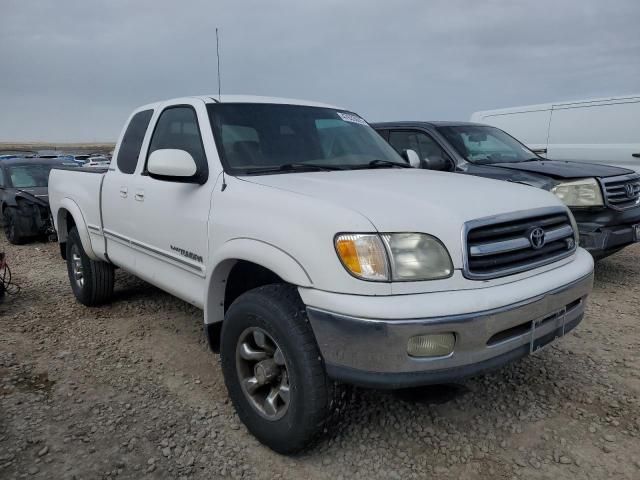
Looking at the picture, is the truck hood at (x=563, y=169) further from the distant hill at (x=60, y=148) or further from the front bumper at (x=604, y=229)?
the distant hill at (x=60, y=148)

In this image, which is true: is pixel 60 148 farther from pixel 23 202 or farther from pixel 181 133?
pixel 181 133

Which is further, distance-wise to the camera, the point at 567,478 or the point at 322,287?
the point at 567,478

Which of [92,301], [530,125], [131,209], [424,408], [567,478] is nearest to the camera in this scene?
[567,478]

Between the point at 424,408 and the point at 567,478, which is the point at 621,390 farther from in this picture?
the point at 424,408

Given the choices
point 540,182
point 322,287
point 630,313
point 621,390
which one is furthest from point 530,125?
point 322,287

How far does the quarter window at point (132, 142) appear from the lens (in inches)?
156

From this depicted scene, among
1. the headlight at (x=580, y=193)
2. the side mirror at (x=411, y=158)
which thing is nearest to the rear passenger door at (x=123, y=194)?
the side mirror at (x=411, y=158)

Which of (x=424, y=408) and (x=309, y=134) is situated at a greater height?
(x=309, y=134)

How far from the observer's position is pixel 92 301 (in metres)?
4.92

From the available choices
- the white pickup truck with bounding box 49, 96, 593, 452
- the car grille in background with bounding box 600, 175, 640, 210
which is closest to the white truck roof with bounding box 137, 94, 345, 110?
the white pickup truck with bounding box 49, 96, 593, 452

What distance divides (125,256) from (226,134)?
1.52 meters

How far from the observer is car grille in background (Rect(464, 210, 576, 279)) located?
224 centimetres

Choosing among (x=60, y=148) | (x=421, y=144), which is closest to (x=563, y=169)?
(x=421, y=144)

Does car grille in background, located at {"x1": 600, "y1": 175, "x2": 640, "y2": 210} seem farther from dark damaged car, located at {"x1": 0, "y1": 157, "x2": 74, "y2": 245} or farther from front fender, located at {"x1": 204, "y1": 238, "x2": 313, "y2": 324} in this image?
dark damaged car, located at {"x1": 0, "y1": 157, "x2": 74, "y2": 245}
